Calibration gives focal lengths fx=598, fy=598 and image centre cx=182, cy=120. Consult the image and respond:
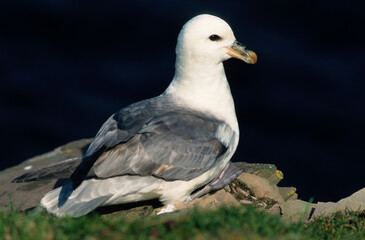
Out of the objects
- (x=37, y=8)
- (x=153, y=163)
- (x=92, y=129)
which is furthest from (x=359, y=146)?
(x=37, y=8)

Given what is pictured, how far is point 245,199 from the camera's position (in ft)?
20.1

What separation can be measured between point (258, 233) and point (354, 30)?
8.75 m

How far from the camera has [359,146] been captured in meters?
10.2

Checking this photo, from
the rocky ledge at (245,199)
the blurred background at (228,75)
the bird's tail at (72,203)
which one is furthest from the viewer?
the blurred background at (228,75)

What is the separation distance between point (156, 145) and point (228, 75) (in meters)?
6.06

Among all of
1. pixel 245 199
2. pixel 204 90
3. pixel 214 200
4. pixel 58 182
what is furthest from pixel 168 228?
pixel 58 182

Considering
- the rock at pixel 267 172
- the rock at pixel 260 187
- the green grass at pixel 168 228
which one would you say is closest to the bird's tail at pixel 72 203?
the green grass at pixel 168 228

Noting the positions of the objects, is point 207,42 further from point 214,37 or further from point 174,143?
point 174,143

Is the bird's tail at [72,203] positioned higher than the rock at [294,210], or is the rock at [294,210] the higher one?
the bird's tail at [72,203]

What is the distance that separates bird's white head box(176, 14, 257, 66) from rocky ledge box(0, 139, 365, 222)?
4.25 ft

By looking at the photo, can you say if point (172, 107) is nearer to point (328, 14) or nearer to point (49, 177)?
point (49, 177)

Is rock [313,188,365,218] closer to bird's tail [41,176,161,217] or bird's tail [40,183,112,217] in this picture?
bird's tail [41,176,161,217]

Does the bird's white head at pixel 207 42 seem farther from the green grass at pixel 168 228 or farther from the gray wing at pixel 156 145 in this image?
the green grass at pixel 168 228

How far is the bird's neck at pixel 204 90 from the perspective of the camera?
247 inches
